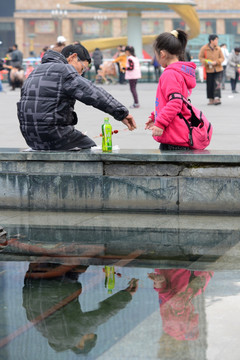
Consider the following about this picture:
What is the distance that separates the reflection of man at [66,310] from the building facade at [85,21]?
8588 centimetres

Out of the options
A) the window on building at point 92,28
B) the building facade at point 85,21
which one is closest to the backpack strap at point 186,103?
the building facade at point 85,21

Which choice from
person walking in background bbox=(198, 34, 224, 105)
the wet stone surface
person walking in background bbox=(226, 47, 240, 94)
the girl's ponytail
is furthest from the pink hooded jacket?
person walking in background bbox=(226, 47, 240, 94)

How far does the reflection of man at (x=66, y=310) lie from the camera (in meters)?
3.66

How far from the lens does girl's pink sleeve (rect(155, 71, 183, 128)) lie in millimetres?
6660

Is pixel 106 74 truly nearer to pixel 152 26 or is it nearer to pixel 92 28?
pixel 152 26

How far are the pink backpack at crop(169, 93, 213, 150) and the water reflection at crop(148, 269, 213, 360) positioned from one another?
223 centimetres

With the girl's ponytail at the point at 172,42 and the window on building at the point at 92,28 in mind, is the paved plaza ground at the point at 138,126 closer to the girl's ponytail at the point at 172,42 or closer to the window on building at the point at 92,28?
the girl's ponytail at the point at 172,42

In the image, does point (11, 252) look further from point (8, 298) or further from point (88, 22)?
point (88, 22)

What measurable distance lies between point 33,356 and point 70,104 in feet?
12.5

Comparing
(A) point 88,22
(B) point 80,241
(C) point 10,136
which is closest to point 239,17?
(A) point 88,22

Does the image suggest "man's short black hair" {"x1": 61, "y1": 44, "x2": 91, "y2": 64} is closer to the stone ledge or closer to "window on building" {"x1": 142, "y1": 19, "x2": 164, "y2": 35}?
the stone ledge

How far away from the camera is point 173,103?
668 cm

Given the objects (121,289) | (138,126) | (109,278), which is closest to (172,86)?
(109,278)

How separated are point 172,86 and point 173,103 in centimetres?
15
